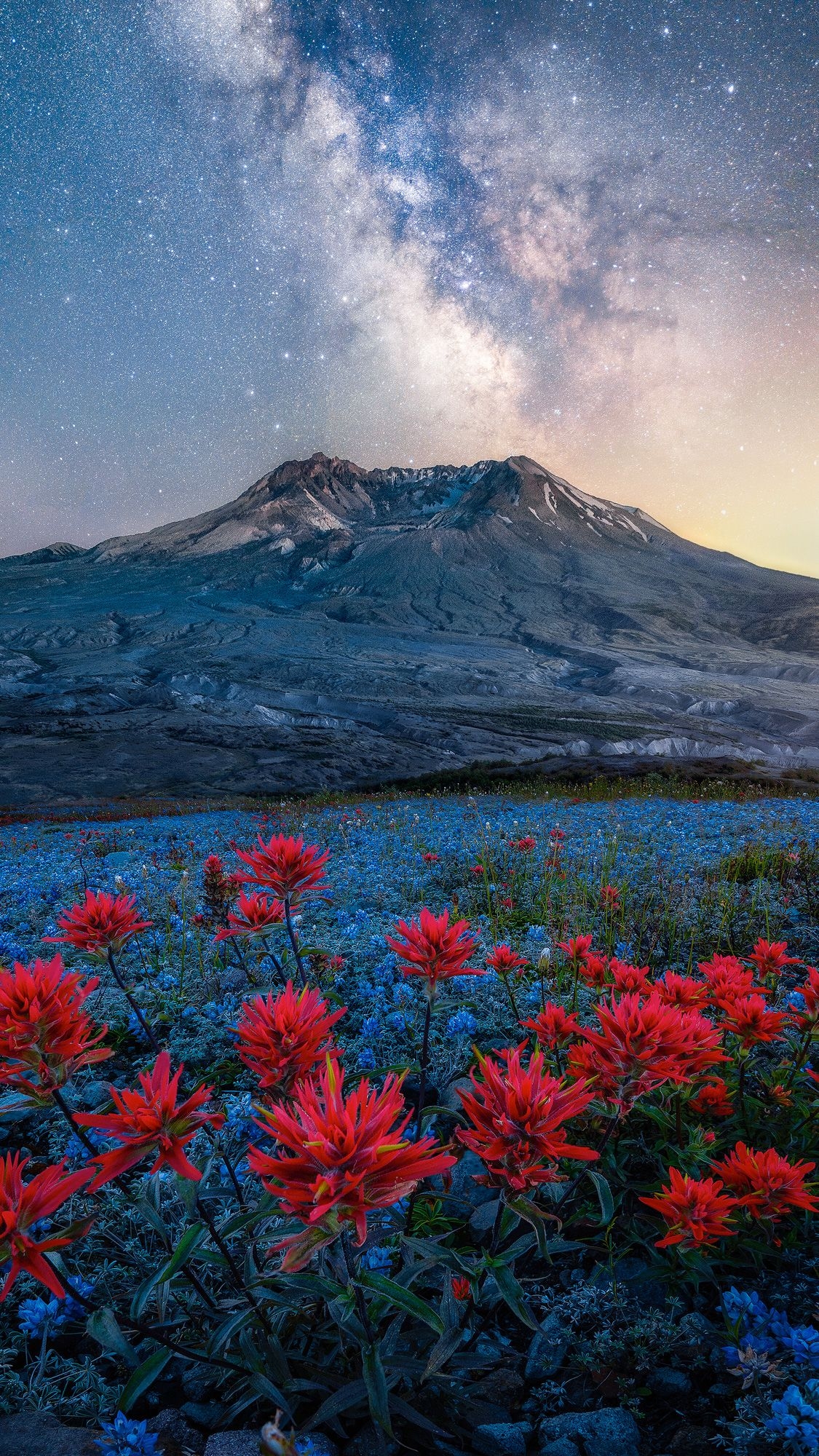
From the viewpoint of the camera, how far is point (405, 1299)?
162 cm

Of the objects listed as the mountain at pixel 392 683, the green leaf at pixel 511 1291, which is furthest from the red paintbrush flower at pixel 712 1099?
the mountain at pixel 392 683

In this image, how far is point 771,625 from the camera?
554ft

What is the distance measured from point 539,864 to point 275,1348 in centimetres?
766

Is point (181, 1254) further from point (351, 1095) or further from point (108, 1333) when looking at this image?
point (351, 1095)

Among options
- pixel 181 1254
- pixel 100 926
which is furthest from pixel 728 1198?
pixel 100 926

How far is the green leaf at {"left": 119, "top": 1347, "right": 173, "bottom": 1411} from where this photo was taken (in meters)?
1.73

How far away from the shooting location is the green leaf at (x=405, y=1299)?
1.62 meters

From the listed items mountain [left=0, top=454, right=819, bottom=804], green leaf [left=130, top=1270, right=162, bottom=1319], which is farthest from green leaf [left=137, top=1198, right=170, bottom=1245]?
mountain [left=0, top=454, right=819, bottom=804]

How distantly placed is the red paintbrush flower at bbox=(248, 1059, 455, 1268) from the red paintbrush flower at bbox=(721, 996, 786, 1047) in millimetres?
1755

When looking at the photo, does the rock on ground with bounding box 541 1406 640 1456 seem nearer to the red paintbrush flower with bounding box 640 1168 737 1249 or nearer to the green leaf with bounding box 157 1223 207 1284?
the red paintbrush flower with bounding box 640 1168 737 1249

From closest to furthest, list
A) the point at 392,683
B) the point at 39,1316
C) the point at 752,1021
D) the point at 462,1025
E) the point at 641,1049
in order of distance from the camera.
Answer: the point at 641,1049 → the point at 39,1316 → the point at 752,1021 → the point at 462,1025 → the point at 392,683

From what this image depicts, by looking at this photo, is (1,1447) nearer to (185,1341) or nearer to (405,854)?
Answer: (185,1341)

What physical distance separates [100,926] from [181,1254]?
4.60ft

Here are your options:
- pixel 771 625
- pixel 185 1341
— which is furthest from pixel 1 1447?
pixel 771 625
